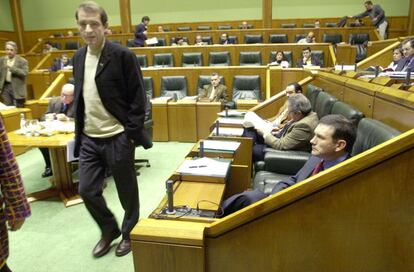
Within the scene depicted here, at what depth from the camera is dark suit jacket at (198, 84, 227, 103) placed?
4.55m

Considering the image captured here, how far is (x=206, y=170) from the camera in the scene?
1.62m

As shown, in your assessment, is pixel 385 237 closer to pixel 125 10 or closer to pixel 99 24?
pixel 99 24

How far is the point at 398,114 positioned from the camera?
140cm

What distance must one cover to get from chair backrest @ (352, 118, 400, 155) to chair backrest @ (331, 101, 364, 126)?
0.67 feet

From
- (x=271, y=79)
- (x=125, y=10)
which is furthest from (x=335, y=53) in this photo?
(x=125, y=10)

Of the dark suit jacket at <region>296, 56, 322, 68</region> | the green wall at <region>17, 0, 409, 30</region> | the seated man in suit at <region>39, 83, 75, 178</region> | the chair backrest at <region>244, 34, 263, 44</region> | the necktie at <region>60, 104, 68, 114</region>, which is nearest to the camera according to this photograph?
the seated man in suit at <region>39, 83, 75, 178</region>

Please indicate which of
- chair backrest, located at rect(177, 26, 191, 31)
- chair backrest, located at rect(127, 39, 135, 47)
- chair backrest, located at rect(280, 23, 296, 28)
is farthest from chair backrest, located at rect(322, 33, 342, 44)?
chair backrest, located at rect(177, 26, 191, 31)

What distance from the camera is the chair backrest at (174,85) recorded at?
496 cm

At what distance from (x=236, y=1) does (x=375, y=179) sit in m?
9.95

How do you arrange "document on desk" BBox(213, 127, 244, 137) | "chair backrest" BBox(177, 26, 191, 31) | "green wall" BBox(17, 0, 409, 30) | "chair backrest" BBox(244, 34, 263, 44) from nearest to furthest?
"document on desk" BBox(213, 127, 244, 137) → "chair backrest" BBox(244, 34, 263, 44) → "green wall" BBox(17, 0, 409, 30) → "chair backrest" BBox(177, 26, 191, 31)

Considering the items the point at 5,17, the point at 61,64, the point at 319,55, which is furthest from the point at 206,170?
the point at 5,17

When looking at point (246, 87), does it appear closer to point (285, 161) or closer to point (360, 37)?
point (285, 161)

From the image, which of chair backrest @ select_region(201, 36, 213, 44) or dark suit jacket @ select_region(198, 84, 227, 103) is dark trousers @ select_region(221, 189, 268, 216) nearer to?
dark suit jacket @ select_region(198, 84, 227, 103)

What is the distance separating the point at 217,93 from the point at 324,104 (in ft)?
7.48
